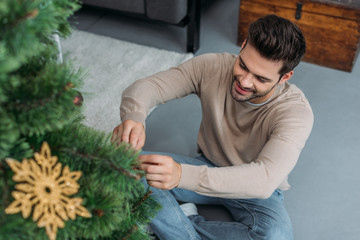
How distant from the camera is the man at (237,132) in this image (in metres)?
1.01

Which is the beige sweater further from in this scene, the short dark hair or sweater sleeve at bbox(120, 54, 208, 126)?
the short dark hair

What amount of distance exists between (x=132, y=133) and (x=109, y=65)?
50.1 inches

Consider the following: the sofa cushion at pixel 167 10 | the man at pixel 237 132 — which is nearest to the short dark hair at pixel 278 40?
the man at pixel 237 132

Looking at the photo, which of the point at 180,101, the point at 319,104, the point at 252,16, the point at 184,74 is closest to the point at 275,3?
the point at 252,16

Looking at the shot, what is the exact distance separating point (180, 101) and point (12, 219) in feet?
5.07

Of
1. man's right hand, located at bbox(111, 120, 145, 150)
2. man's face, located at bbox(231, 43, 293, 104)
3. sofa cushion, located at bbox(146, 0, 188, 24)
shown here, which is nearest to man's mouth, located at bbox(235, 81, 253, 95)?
man's face, located at bbox(231, 43, 293, 104)

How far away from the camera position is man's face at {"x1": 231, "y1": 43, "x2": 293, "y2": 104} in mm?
1117

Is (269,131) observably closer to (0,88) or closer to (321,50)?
(0,88)

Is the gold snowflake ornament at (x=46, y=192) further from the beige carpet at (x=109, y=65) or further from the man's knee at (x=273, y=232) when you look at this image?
the beige carpet at (x=109, y=65)

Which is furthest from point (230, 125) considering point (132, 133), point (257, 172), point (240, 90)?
point (132, 133)

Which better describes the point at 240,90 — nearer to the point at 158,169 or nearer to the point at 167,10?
the point at 158,169

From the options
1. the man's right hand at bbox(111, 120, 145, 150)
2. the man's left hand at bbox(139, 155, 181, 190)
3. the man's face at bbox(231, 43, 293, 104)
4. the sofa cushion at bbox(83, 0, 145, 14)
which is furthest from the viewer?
the sofa cushion at bbox(83, 0, 145, 14)

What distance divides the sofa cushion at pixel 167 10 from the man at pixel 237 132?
0.93 meters

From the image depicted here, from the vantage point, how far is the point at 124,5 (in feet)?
7.50
